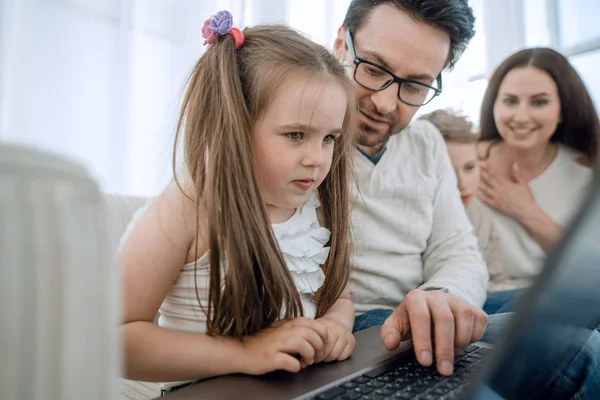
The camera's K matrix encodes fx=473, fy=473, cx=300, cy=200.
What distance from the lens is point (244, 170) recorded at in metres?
0.67

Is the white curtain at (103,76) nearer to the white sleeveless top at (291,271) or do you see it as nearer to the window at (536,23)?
the white sleeveless top at (291,271)

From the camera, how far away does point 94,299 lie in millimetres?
204

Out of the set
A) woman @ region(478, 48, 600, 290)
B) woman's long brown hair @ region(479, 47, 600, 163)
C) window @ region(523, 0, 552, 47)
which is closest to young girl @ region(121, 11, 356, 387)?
woman @ region(478, 48, 600, 290)

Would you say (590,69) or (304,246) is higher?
(590,69)

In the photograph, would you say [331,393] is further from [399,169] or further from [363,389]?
[399,169]

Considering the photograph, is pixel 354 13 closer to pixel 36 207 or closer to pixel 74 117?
pixel 74 117

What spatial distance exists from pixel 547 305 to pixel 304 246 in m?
0.57

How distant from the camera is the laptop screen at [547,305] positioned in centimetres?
22

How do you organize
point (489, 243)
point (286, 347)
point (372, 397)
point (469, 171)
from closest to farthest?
point (372, 397), point (286, 347), point (489, 243), point (469, 171)

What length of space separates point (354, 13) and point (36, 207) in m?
1.15

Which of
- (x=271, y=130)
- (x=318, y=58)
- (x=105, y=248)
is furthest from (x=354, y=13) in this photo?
(x=105, y=248)

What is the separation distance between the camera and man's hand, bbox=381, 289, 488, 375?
1.84ft

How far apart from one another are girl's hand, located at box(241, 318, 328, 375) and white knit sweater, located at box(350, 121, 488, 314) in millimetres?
466

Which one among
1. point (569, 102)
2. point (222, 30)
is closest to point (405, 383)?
point (222, 30)
